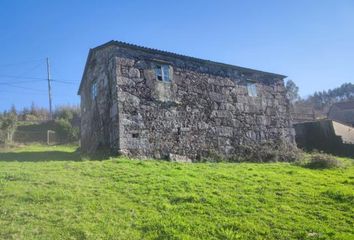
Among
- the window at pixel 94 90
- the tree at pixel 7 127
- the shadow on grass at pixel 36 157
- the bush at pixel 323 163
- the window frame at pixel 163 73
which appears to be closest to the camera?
the bush at pixel 323 163

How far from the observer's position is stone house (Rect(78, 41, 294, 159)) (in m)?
15.7

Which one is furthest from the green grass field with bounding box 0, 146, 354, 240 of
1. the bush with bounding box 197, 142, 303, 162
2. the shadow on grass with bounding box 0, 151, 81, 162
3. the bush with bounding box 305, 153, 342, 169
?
the bush with bounding box 197, 142, 303, 162

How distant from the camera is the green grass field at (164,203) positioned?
7594 millimetres

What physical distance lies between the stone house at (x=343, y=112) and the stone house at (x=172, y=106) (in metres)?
28.4

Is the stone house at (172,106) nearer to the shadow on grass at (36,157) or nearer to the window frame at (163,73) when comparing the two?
the window frame at (163,73)

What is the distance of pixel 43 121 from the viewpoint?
36.8 m

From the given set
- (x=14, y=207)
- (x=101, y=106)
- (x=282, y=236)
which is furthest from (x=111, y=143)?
(x=282, y=236)

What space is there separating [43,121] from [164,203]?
101 ft

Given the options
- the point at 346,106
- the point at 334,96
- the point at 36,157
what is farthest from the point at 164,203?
the point at 334,96

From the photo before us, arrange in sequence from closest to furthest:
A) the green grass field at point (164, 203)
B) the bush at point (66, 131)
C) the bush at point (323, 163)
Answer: the green grass field at point (164, 203), the bush at point (323, 163), the bush at point (66, 131)

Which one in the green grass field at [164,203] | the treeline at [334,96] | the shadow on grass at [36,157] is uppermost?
the treeline at [334,96]

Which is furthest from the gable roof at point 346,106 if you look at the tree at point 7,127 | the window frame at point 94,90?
the tree at point 7,127

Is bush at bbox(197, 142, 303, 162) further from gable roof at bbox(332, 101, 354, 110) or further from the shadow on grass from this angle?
gable roof at bbox(332, 101, 354, 110)

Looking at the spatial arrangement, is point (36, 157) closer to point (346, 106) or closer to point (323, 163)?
point (323, 163)
